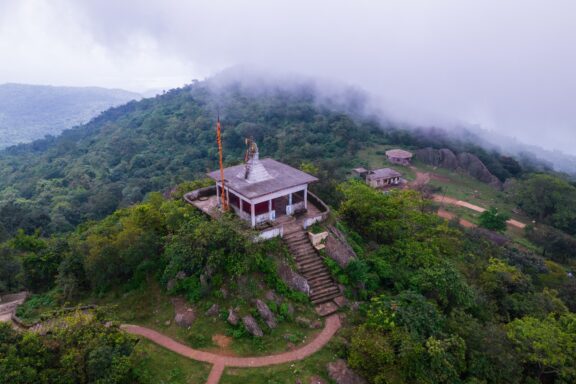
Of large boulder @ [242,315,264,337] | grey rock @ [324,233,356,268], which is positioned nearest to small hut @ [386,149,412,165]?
grey rock @ [324,233,356,268]

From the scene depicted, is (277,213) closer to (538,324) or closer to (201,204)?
(201,204)

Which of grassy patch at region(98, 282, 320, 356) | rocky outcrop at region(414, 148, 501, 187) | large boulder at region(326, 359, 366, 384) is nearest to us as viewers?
large boulder at region(326, 359, 366, 384)

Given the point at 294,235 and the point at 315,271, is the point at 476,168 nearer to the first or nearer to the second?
the point at 294,235

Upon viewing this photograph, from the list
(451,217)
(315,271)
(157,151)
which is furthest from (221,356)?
(157,151)

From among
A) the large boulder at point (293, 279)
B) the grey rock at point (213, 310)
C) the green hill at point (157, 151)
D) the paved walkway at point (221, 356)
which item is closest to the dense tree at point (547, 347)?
the paved walkway at point (221, 356)

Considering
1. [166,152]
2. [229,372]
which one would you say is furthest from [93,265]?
[166,152]

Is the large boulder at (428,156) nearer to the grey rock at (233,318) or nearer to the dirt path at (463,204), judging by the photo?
the dirt path at (463,204)

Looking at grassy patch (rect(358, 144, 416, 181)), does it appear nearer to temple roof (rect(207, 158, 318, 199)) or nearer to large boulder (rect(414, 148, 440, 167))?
large boulder (rect(414, 148, 440, 167))
